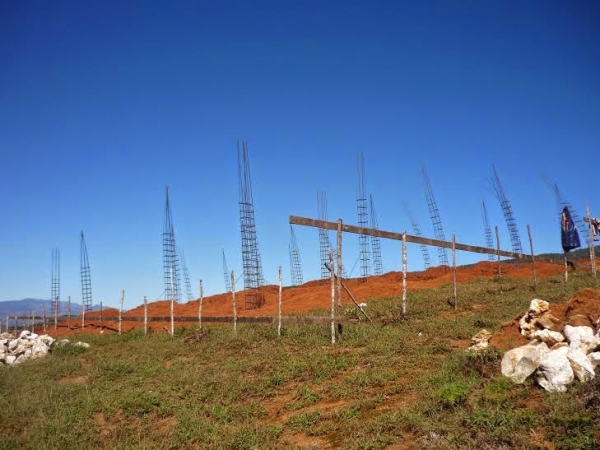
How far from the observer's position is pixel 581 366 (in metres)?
6.14

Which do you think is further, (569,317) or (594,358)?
(569,317)

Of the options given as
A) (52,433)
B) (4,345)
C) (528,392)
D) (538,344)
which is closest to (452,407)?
(528,392)

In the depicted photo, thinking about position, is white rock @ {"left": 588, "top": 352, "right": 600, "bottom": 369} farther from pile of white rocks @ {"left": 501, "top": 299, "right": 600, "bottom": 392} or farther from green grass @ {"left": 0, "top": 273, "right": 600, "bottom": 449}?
green grass @ {"left": 0, "top": 273, "right": 600, "bottom": 449}

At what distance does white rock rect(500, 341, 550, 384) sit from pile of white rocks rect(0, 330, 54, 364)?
16.4m

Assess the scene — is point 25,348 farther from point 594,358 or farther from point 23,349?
point 594,358

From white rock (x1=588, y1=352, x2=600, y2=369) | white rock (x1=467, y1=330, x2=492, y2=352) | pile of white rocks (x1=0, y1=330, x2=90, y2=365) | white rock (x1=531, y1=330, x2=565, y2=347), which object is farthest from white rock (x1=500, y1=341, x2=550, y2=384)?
pile of white rocks (x1=0, y1=330, x2=90, y2=365)

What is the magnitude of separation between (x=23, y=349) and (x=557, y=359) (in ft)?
60.8

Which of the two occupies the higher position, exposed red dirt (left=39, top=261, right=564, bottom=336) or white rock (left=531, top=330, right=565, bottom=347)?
exposed red dirt (left=39, top=261, right=564, bottom=336)

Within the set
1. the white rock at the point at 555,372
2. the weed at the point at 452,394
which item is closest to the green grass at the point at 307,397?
the weed at the point at 452,394

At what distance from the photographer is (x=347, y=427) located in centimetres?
665

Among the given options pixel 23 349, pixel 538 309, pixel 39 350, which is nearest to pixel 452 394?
pixel 538 309

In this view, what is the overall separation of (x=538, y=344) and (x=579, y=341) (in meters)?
0.73

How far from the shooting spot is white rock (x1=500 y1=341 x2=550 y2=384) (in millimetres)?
6621

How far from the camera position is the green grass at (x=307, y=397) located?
5734 mm
